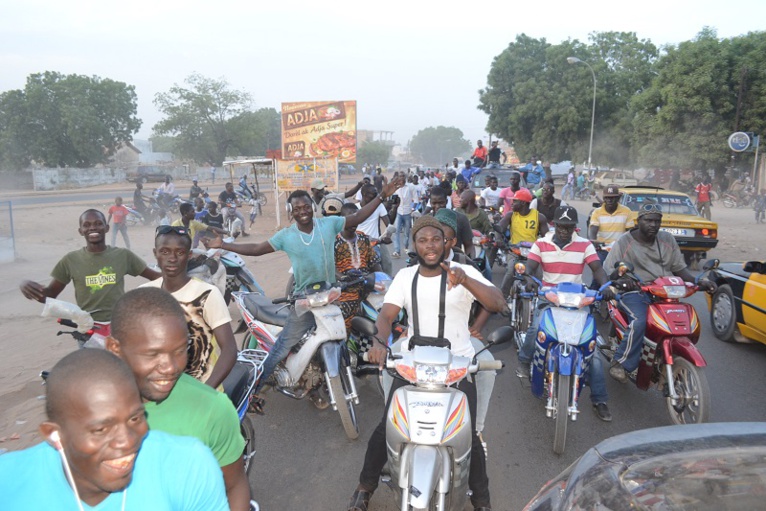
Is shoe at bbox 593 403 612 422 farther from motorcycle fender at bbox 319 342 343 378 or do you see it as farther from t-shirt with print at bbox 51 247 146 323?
t-shirt with print at bbox 51 247 146 323

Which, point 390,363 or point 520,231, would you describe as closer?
point 390,363

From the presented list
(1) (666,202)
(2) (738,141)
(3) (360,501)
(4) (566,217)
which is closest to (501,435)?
(3) (360,501)

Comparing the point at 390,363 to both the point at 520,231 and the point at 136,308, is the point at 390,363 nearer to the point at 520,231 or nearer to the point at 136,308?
the point at 136,308

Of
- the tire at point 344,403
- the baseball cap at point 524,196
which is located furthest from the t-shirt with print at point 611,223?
the tire at point 344,403

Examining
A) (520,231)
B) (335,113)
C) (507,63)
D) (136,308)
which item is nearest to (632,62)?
(507,63)

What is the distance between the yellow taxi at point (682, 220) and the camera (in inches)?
442

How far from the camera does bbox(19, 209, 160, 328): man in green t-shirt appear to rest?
14.1 ft

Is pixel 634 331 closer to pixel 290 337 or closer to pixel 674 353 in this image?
pixel 674 353

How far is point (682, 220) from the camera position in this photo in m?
11.3

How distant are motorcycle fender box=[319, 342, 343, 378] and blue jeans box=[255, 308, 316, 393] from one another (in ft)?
0.81

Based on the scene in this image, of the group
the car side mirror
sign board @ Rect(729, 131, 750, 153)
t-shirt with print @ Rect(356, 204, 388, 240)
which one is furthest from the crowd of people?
sign board @ Rect(729, 131, 750, 153)

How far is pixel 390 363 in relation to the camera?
3115 mm

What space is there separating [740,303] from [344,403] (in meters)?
5.34

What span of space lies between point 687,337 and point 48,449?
15.6ft
